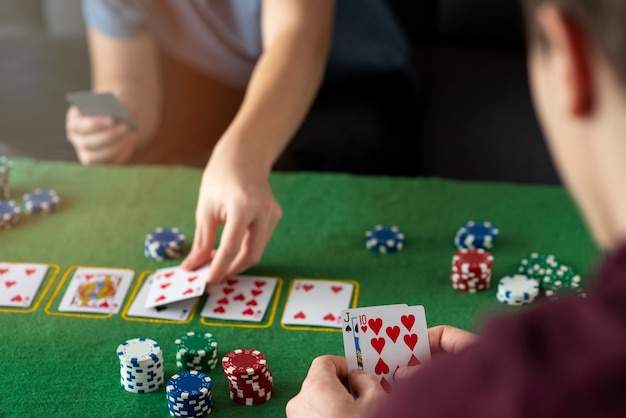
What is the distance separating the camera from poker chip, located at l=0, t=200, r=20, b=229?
212 cm

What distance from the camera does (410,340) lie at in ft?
4.80

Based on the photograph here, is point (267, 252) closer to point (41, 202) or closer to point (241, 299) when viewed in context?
point (241, 299)

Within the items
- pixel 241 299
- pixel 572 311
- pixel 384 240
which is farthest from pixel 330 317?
pixel 572 311

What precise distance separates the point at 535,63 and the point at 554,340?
278 millimetres

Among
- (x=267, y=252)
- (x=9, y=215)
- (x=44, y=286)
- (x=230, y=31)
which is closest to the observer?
(x=44, y=286)

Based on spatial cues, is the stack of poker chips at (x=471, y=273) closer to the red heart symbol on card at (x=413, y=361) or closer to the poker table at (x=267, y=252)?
the poker table at (x=267, y=252)

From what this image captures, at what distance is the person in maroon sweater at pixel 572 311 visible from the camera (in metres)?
0.78

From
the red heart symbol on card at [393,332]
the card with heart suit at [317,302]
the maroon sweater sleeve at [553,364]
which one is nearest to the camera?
the maroon sweater sleeve at [553,364]

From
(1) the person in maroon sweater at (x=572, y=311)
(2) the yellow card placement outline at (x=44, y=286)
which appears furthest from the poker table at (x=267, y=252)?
(1) the person in maroon sweater at (x=572, y=311)

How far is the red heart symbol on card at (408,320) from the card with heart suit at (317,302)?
0.96 feet

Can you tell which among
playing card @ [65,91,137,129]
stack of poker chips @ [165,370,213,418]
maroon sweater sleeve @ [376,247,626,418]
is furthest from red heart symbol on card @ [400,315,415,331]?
playing card @ [65,91,137,129]

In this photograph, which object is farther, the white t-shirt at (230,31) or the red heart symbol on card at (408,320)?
the white t-shirt at (230,31)

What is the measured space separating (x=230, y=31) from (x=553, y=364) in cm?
244

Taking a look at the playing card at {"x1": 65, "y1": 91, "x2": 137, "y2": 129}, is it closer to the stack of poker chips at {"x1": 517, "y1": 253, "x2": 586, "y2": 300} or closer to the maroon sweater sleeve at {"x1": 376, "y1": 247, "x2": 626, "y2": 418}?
the stack of poker chips at {"x1": 517, "y1": 253, "x2": 586, "y2": 300}
